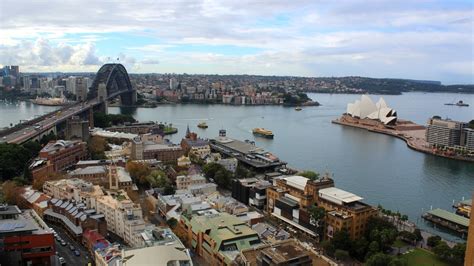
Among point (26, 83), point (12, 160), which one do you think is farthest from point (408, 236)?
point (26, 83)

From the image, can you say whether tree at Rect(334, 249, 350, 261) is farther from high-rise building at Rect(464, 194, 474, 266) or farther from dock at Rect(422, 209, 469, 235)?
dock at Rect(422, 209, 469, 235)

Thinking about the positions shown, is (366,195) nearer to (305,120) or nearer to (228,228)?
(228,228)

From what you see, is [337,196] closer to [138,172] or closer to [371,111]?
[138,172]

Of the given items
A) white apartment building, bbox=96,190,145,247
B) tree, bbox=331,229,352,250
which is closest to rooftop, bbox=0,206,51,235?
white apartment building, bbox=96,190,145,247

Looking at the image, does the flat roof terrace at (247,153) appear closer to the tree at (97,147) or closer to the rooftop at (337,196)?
the tree at (97,147)

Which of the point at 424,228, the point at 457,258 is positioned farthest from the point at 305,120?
the point at 457,258

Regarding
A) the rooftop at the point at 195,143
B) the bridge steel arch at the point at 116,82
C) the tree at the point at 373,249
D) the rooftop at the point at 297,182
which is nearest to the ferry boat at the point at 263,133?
the rooftop at the point at 195,143
